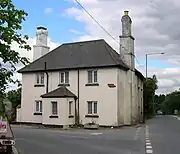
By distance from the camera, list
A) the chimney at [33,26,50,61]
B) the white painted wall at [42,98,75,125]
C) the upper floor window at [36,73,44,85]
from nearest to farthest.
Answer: the white painted wall at [42,98,75,125] → the upper floor window at [36,73,44,85] → the chimney at [33,26,50,61]

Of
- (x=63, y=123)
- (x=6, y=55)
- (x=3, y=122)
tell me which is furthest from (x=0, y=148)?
(x=63, y=123)

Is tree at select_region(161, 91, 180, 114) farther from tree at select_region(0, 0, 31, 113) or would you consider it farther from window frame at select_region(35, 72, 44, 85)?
tree at select_region(0, 0, 31, 113)

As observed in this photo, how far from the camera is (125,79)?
3734 cm

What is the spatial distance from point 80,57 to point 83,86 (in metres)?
3.56

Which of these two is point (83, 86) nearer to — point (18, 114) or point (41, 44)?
point (18, 114)

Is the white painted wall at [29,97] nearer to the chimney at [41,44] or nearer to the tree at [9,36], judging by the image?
the chimney at [41,44]

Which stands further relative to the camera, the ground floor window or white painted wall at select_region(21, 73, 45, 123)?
white painted wall at select_region(21, 73, 45, 123)

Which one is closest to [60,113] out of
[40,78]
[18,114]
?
[40,78]

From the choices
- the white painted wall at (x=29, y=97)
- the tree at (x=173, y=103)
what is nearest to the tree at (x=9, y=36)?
the white painted wall at (x=29, y=97)

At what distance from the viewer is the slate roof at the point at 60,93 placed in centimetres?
3529

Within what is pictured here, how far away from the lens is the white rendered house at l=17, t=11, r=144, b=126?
1374 inches

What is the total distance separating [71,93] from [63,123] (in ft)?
11.0

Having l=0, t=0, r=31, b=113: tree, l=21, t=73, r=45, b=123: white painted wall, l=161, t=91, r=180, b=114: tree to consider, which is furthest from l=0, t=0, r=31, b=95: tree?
l=161, t=91, r=180, b=114: tree

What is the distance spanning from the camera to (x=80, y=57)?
38188mm
